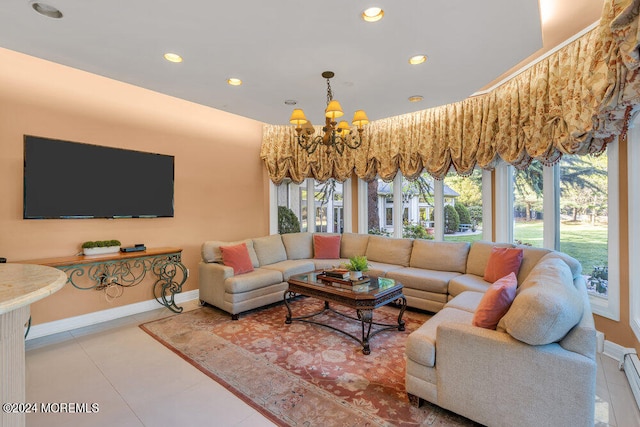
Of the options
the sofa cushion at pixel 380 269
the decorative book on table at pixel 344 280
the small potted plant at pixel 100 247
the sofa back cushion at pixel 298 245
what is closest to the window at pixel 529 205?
the sofa cushion at pixel 380 269

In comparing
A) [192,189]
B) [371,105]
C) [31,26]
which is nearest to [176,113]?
[192,189]

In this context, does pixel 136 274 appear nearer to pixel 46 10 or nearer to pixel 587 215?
pixel 46 10

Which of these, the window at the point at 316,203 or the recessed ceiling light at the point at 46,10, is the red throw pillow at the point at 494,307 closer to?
the recessed ceiling light at the point at 46,10

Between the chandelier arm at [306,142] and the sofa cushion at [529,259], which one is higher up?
the chandelier arm at [306,142]

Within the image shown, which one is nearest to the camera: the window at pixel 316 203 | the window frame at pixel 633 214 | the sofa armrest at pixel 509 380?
the sofa armrest at pixel 509 380

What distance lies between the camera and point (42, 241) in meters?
3.23

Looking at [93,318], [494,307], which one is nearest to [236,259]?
[93,318]

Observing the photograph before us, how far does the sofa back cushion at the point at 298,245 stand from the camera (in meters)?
5.12

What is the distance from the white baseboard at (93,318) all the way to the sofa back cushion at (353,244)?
2.62m

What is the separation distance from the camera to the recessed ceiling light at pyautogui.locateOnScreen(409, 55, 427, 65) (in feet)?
9.48

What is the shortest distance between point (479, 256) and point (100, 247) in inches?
182

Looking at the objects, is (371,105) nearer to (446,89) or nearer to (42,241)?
(446,89)

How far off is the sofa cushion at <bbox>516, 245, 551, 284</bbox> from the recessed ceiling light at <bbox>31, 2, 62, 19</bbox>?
4.87 m

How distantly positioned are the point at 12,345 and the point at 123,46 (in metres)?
2.56
